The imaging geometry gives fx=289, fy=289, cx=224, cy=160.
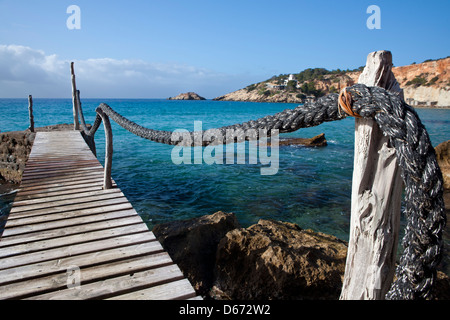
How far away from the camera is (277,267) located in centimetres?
390

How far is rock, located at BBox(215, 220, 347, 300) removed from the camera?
3.84m

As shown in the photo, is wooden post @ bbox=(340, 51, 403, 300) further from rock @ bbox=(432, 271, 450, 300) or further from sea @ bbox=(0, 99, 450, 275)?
sea @ bbox=(0, 99, 450, 275)

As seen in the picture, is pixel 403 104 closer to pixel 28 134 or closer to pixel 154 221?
pixel 154 221

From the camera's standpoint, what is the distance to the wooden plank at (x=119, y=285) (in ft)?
7.09

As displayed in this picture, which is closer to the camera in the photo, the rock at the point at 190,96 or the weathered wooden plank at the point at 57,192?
the weathered wooden plank at the point at 57,192

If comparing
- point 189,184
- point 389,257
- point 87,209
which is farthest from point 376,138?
point 189,184

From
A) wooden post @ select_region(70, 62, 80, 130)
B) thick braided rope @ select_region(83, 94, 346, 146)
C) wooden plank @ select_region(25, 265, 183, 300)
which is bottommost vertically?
wooden plank @ select_region(25, 265, 183, 300)

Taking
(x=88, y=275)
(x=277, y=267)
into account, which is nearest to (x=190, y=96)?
(x=277, y=267)

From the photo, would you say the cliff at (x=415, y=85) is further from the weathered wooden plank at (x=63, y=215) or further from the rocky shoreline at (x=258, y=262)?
the weathered wooden plank at (x=63, y=215)

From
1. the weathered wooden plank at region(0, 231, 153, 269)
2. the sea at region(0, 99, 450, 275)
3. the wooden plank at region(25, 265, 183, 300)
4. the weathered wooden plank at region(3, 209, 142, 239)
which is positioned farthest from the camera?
the sea at region(0, 99, 450, 275)

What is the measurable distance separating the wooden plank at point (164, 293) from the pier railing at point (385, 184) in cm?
116

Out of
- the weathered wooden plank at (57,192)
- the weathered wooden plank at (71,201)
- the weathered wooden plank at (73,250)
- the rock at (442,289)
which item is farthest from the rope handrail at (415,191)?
the weathered wooden plank at (57,192)

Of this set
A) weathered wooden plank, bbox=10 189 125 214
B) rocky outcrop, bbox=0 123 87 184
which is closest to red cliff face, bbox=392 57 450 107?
rocky outcrop, bbox=0 123 87 184

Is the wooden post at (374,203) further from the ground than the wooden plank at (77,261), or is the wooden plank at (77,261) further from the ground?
the wooden post at (374,203)
